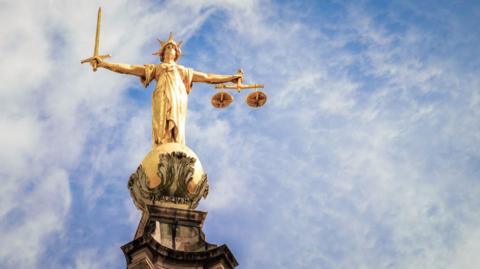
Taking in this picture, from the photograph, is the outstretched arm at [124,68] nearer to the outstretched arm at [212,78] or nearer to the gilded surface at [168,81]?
the gilded surface at [168,81]

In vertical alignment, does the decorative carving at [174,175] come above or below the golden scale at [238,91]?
below

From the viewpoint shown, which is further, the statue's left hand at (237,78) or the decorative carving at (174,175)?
the statue's left hand at (237,78)

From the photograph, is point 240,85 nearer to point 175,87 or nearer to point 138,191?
point 175,87

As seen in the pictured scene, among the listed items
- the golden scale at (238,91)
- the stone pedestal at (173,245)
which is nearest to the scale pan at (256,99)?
the golden scale at (238,91)

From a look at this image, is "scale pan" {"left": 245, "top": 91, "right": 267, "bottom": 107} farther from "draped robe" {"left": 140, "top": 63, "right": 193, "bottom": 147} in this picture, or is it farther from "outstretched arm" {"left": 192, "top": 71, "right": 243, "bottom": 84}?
"draped robe" {"left": 140, "top": 63, "right": 193, "bottom": 147}

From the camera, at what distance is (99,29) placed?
22.4m

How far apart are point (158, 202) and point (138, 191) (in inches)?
25.9

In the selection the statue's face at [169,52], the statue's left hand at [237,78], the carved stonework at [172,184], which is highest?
the statue's face at [169,52]

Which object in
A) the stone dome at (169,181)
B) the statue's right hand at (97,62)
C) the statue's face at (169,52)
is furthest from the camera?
the statue's face at (169,52)

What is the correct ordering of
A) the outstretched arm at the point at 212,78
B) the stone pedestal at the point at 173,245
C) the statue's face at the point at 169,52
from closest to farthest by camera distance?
the stone pedestal at the point at 173,245, the outstretched arm at the point at 212,78, the statue's face at the point at 169,52

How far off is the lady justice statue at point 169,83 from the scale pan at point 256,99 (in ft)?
2.03

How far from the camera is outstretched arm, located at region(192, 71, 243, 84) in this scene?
2308 centimetres

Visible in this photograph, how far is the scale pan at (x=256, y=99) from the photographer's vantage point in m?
23.5

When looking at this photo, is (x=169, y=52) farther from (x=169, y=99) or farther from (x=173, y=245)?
(x=173, y=245)
